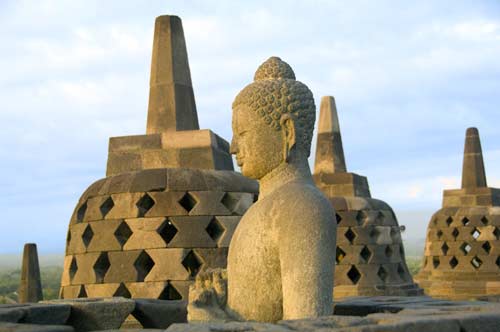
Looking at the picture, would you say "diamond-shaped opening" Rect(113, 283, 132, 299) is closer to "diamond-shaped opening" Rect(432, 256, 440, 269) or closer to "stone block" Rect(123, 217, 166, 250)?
"stone block" Rect(123, 217, 166, 250)

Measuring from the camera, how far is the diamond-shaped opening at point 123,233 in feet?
20.3

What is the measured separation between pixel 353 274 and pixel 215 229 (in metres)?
6.54

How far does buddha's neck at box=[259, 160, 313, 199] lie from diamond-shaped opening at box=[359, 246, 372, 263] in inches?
335

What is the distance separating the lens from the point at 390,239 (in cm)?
1242

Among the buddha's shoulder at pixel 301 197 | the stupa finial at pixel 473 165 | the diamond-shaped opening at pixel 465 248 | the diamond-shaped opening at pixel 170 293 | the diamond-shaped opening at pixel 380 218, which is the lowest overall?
the diamond-shaped opening at pixel 170 293

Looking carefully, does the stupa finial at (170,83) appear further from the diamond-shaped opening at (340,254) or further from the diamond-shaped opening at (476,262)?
the diamond-shaped opening at (476,262)

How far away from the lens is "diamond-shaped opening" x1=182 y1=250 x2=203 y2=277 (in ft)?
19.7

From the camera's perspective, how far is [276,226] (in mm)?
3543

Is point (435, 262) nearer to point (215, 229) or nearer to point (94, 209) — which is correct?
point (215, 229)

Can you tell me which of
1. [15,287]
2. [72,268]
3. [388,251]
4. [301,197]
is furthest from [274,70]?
[15,287]

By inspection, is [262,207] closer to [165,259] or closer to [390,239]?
[165,259]

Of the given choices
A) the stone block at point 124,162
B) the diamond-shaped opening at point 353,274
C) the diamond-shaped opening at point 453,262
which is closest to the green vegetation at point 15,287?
the diamond-shaped opening at point 353,274

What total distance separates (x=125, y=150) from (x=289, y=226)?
3616mm

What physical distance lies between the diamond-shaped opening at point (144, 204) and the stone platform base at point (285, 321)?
1.31 m
